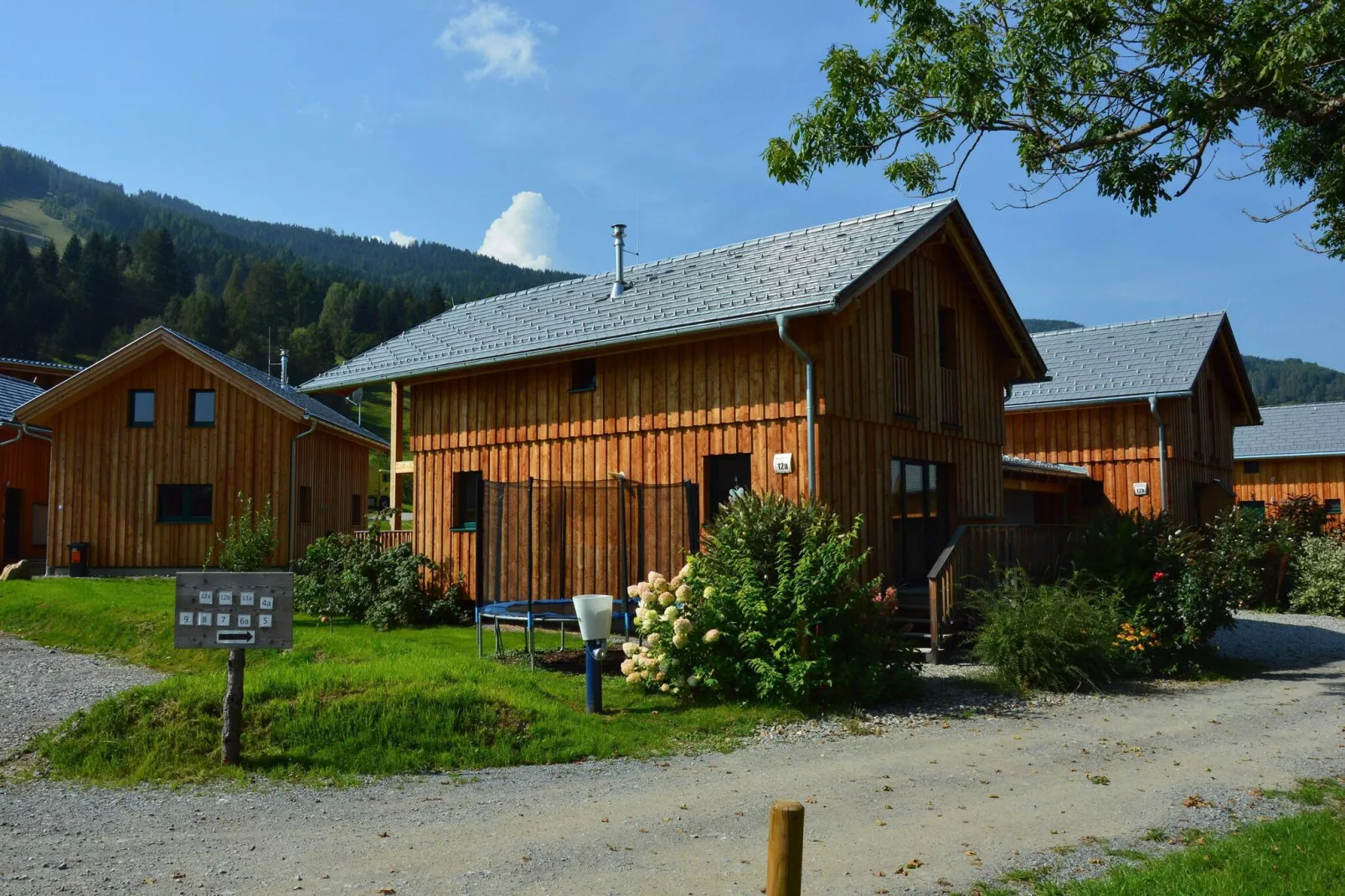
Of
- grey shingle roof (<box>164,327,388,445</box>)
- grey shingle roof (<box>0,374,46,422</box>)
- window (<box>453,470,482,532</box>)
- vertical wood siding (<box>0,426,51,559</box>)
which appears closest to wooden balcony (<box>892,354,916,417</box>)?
window (<box>453,470,482,532</box>)

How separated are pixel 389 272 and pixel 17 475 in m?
142

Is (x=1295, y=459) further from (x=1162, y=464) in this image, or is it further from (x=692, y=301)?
(x=692, y=301)

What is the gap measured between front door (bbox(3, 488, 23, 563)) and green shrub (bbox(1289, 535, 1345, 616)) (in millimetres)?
30875

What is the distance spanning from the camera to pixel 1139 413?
907 inches

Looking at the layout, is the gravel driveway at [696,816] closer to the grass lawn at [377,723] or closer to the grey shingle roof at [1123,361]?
the grass lawn at [377,723]

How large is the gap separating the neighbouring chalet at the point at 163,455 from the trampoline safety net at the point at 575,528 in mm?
11448

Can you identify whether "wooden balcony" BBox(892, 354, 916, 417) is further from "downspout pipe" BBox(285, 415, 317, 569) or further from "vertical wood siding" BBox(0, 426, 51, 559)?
"vertical wood siding" BBox(0, 426, 51, 559)

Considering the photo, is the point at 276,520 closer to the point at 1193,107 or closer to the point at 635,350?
the point at 635,350

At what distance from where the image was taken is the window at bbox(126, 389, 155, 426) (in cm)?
2438

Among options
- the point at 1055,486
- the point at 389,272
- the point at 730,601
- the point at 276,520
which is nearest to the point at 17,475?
the point at 276,520

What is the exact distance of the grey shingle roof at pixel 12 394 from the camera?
26597 mm

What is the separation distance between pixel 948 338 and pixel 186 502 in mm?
17656

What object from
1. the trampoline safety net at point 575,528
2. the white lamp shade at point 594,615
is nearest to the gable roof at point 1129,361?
the trampoline safety net at point 575,528

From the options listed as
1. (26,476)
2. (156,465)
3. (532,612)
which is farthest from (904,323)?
(26,476)
